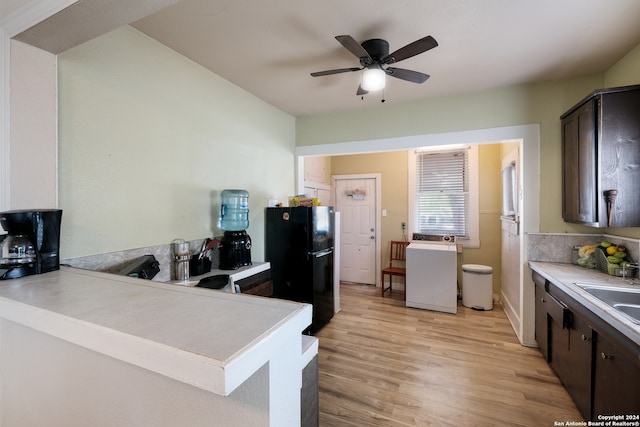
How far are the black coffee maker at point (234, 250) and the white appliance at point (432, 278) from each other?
2.28m

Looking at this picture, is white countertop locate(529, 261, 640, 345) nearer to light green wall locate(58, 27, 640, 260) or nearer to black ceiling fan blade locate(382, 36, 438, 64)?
light green wall locate(58, 27, 640, 260)

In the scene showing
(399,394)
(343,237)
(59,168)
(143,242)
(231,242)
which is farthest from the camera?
(343,237)

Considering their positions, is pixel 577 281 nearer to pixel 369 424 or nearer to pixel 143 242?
pixel 369 424

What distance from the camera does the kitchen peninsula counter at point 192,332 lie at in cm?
50

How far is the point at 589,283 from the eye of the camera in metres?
1.80

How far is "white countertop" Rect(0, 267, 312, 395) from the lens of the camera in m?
0.50

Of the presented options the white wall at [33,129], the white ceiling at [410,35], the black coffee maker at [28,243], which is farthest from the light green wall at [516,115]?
the black coffee maker at [28,243]

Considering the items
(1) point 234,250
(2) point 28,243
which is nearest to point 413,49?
(1) point 234,250

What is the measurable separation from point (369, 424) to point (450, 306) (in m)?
2.24

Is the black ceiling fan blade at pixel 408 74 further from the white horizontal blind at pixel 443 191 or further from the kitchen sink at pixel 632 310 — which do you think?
the white horizontal blind at pixel 443 191

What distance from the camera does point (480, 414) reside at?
177cm

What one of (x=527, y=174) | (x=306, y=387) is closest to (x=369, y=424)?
(x=306, y=387)

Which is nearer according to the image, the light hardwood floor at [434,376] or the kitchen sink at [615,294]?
the kitchen sink at [615,294]

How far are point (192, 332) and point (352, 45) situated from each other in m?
1.76
